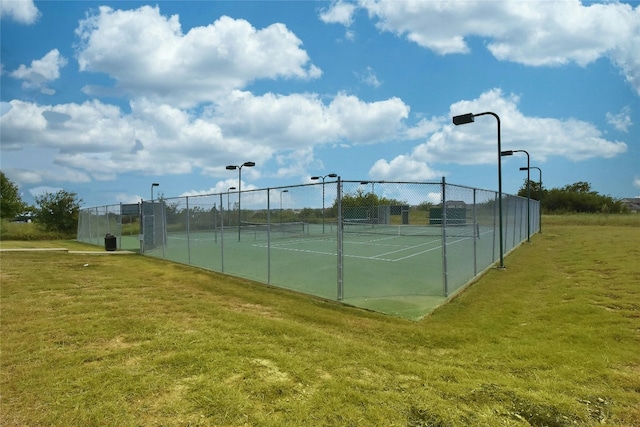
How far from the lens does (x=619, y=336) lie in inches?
211

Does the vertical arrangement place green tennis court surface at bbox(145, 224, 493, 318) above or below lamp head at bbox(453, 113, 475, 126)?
below

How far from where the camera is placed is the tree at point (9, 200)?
164 feet

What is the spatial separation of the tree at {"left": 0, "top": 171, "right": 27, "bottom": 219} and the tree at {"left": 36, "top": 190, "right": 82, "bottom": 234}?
1072 inches

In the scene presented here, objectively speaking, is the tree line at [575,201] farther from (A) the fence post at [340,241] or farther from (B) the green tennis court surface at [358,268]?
(A) the fence post at [340,241]

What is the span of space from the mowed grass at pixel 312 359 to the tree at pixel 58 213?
76.8 feet

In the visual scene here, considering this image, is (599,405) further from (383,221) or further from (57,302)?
(383,221)

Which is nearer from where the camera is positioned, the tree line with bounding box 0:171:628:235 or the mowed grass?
the mowed grass

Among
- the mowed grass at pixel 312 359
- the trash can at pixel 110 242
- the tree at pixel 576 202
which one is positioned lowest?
the mowed grass at pixel 312 359

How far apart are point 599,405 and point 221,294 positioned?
6.88 meters

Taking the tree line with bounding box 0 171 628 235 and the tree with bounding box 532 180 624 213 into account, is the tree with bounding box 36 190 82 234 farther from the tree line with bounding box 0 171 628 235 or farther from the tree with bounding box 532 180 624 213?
the tree with bounding box 532 180 624 213

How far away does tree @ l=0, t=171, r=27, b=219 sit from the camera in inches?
1973

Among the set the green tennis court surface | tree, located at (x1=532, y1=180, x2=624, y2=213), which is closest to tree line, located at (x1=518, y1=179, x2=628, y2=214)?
tree, located at (x1=532, y1=180, x2=624, y2=213)

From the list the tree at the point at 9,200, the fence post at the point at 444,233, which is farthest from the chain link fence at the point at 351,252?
the tree at the point at 9,200

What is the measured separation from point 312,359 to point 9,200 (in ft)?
203
